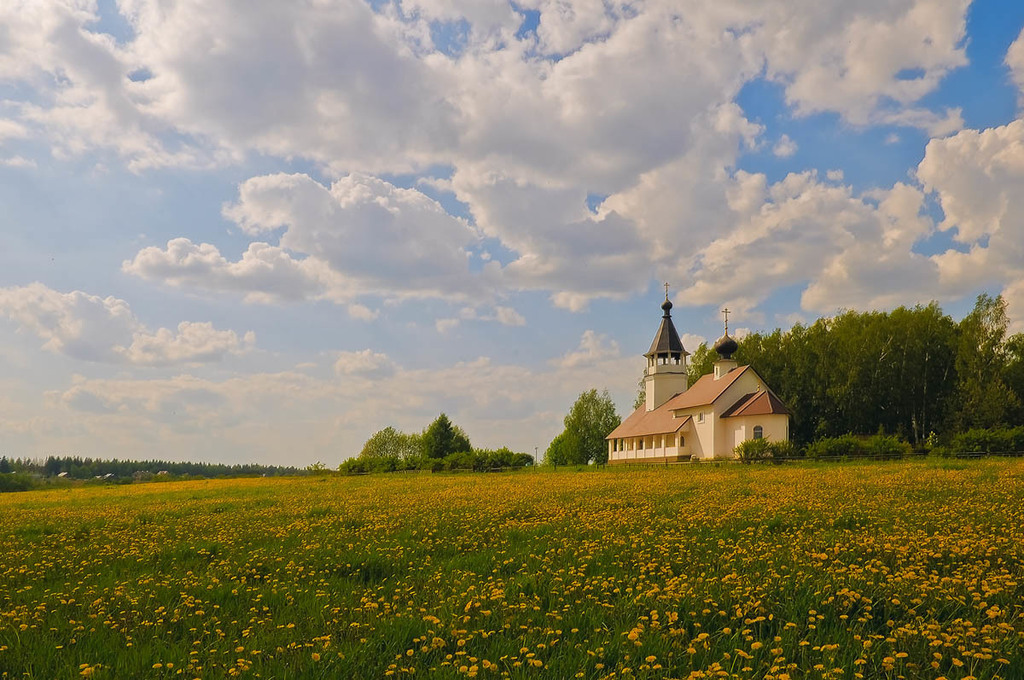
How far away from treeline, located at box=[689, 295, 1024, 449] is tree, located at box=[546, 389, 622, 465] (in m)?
27.4

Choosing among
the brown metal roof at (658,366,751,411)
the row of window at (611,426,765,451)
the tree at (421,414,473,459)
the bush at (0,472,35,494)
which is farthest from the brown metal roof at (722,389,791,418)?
the bush at (0,472,35,494)

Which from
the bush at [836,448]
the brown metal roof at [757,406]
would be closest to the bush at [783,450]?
the bush at [836,448]

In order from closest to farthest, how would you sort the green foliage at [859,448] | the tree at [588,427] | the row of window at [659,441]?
the green foliage at [859,448]
the row of window at [659,441]
the tree at [588,427]

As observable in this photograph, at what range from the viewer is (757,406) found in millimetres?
54000

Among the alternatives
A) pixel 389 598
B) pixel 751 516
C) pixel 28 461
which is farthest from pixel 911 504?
pixel 28 461

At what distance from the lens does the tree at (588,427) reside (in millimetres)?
96875

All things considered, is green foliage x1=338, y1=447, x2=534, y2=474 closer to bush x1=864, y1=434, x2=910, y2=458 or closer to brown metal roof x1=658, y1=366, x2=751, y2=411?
brown metal roof x1=658, y1=366, x2=751, y2=411

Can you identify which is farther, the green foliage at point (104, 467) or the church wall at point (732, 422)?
the green foliage at point (104, 467)

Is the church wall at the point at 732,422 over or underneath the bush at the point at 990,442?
over

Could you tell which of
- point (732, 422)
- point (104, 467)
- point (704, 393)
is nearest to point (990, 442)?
point (732, 422)

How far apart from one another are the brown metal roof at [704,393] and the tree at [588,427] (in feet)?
98.8

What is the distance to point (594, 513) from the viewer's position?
622 inches

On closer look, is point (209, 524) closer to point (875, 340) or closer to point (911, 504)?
point (911, 504)

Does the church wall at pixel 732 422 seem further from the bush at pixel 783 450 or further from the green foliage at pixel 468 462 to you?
the green foliage at pixel 468 462
